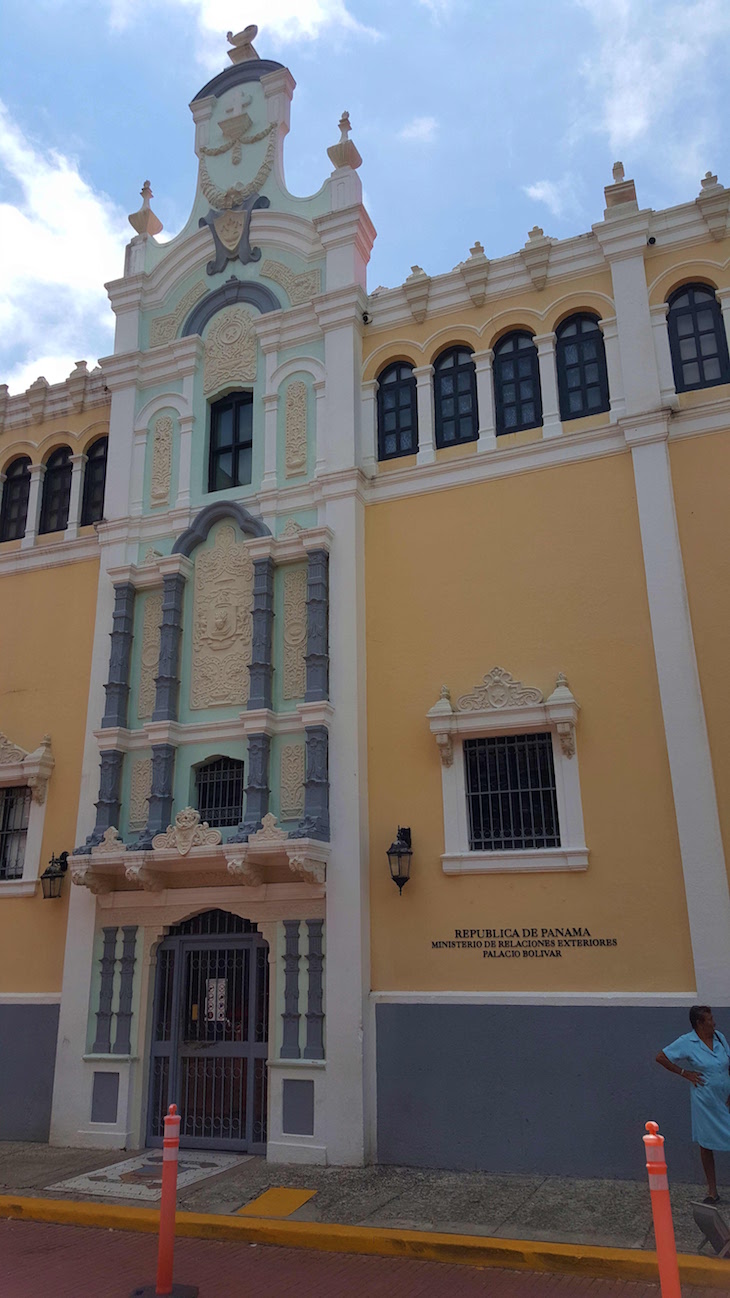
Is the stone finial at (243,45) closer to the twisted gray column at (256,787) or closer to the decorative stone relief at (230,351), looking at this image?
the decorative stone relief at (230,351)

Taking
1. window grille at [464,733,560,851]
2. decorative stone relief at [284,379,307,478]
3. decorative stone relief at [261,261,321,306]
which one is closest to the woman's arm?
window grille at [464,733,560,851]

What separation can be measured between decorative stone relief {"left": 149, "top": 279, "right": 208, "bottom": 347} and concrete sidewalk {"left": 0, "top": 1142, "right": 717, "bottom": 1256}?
1201 centimetres

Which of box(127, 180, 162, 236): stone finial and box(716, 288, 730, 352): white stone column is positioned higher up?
box(127, 180, 162, 236): stone finial

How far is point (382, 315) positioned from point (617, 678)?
262 inches

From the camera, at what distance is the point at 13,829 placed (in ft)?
46.7

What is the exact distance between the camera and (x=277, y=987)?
11.6m

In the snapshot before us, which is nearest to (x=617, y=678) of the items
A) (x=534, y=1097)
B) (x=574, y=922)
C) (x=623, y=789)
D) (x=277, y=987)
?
(x=623, y=789)

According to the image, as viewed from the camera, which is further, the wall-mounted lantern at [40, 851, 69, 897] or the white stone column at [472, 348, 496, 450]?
the wall-mounted lantern at [40, 851, 69, 897]

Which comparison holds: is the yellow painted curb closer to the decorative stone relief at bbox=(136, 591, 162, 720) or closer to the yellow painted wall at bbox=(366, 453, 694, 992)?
the yellow painted wall at bbox=(366, 453, 694, 992)

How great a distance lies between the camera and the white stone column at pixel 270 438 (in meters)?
14.0

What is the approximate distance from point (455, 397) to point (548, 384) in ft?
4.51

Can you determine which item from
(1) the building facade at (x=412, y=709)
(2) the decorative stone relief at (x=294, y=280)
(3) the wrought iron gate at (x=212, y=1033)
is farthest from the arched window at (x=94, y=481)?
(3) the wrought iron gate at (x=212, y=1033)

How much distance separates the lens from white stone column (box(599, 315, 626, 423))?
40.2ft

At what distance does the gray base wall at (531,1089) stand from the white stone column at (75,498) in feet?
29.4
